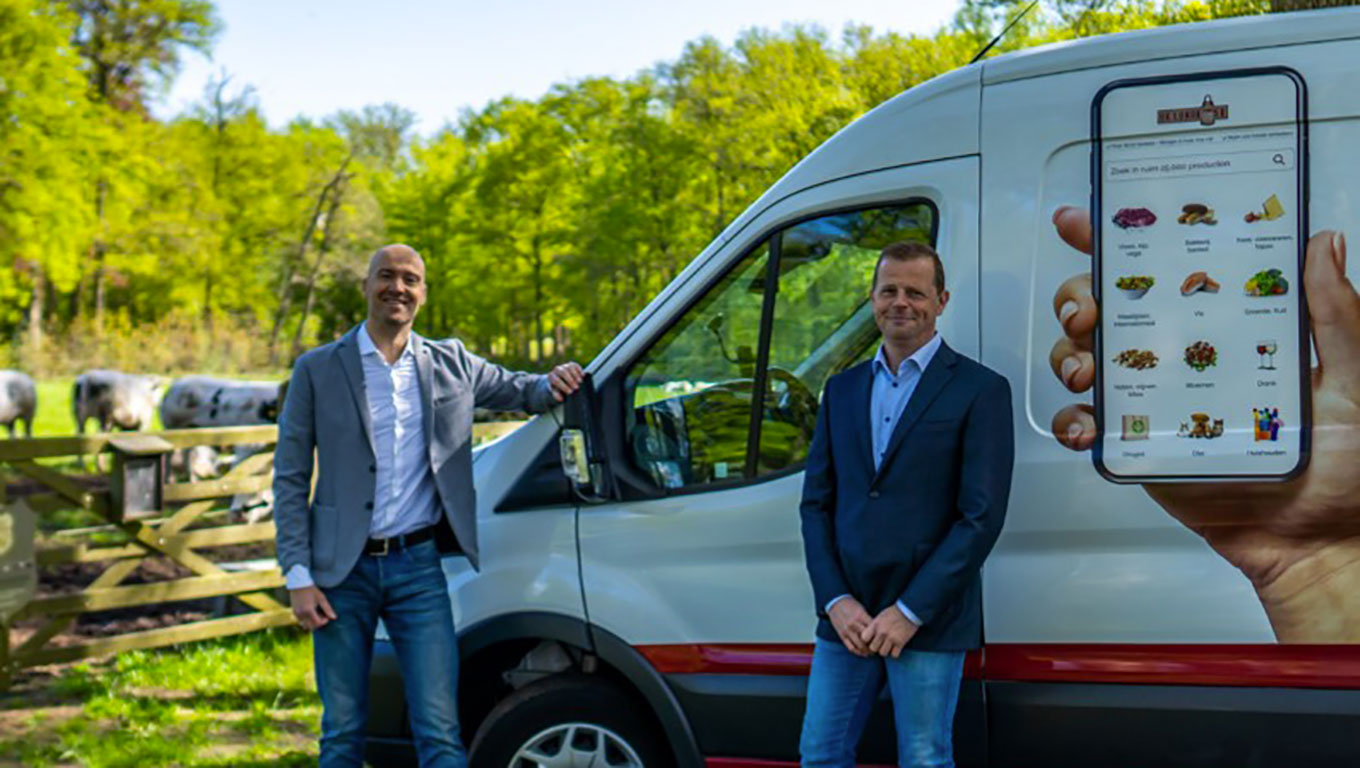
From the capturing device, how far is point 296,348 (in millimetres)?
42875

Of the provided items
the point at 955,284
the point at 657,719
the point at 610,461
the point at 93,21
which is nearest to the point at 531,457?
the point at 610,461

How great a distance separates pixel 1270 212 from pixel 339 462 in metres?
2.88

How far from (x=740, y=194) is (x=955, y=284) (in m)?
23.5

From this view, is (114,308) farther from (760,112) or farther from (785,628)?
(785,628)

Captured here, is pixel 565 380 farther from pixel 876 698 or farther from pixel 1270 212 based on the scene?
pixel 1270 212

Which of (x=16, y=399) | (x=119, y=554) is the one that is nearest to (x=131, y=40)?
(x=16, y=399)

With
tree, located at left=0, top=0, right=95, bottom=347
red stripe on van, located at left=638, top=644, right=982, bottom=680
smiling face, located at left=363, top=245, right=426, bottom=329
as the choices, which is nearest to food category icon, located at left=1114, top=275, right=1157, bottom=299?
red stripe on van, located at left=638, top=644, right=982, bottom=680

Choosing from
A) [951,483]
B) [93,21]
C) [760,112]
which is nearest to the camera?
[951,483]

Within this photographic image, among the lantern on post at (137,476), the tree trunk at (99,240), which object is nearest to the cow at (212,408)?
the lantern on post at (137,476)

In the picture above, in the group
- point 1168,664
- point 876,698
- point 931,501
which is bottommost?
point 876,698

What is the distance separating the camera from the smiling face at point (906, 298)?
3.29 m

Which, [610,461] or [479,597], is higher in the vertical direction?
[610,461]

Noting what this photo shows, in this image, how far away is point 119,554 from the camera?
7.82 meters

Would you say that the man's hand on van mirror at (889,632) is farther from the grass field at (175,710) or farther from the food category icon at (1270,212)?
the grass field at (175,710)
